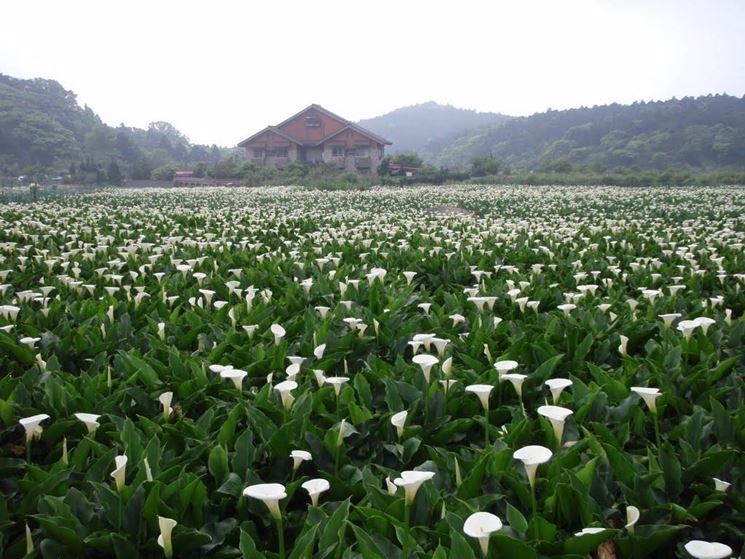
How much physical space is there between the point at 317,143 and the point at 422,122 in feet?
385

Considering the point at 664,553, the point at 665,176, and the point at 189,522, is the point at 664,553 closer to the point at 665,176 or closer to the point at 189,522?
the point at 189,522

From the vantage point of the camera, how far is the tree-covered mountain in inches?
5910

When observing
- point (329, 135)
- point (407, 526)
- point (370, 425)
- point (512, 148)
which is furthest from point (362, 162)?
point (407, 526)

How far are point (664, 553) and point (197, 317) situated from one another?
2.89 meters

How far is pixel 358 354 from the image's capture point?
3346mm

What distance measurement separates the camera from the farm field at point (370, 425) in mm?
1664

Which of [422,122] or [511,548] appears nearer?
[511,548]

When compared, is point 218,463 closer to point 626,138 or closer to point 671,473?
point 671,473

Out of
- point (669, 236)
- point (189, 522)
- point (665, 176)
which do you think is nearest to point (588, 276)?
point (669, 236)

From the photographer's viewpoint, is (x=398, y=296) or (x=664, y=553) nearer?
(x=664, y=553)

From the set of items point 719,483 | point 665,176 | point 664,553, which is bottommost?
point 664,553

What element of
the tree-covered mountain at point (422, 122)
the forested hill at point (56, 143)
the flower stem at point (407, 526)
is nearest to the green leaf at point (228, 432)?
the flower stem at point (407, 526)

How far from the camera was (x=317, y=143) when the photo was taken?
5341 cm

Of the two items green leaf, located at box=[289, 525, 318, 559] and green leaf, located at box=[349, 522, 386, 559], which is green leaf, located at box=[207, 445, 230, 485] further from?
green leaf, located at box=[349, 522, 386, 559]
